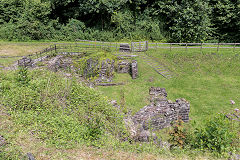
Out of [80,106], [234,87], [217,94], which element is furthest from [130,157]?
[234,87]

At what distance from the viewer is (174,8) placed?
89.7 ft

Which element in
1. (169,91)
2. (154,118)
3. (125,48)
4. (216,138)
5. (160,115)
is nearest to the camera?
(216,138)

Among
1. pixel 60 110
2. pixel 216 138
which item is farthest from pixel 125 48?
pixel 216 138

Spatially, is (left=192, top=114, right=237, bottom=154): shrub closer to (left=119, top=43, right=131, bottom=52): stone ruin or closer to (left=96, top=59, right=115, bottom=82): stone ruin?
(left=96, top=59, right=115, bottom=82): stone ruin

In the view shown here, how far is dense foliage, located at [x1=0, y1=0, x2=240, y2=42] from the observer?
25984 mm

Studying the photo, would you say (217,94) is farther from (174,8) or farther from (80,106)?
(174,8)

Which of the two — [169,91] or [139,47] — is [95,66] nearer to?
[169,91]

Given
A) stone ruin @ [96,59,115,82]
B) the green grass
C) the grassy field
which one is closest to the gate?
the grassy field

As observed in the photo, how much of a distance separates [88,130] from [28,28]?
24097 millimetres

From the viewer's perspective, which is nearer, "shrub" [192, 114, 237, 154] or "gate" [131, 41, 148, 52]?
"shrub" [192, 114, 237, 154]

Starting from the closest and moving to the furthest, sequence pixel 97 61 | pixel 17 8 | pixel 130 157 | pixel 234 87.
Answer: pixel 130 157
pixel 234 87
pixel 97 61
pixel 17 8

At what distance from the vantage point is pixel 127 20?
98.7 ft

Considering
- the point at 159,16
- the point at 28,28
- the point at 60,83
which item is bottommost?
the point at 60,83

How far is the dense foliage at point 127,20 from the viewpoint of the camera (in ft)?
85.3
